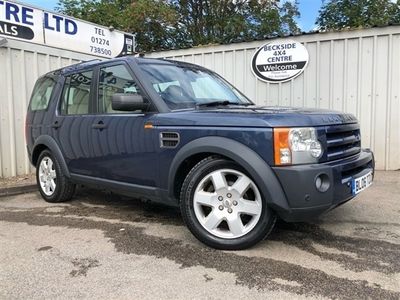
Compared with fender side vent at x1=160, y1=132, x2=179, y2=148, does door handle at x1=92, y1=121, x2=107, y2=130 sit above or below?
above

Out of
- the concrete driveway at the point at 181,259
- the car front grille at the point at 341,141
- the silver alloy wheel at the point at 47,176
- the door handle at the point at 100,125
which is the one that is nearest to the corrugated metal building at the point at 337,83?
the silver alloy wheel at the point at 47,176

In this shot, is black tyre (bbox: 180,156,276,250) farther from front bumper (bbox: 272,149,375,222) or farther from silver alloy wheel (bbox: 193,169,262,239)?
front bumper (bbox: 272,149,375,222)

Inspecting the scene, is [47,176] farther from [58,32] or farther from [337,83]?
[337,83]

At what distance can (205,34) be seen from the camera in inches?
888

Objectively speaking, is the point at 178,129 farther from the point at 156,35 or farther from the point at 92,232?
the point at 156,35

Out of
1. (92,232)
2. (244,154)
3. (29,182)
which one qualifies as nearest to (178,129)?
(244,154)

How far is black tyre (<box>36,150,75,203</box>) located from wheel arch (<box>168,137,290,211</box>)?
2.25 metres

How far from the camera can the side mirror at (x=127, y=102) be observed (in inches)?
162

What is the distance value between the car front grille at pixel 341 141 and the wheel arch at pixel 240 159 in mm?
544

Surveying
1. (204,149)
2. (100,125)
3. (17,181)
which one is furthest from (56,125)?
(204,149)

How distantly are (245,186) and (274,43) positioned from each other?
5.76 m

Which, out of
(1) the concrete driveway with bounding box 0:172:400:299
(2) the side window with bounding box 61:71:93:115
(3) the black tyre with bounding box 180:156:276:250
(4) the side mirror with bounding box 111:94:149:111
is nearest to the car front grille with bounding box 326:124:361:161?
(3) the black tyre with bounding box 180:156:276:250

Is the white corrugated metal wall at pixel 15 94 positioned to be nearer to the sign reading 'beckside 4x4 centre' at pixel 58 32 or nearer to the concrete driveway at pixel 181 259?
the sign reading 'beckside 4x4 centre' at pixel 58 32

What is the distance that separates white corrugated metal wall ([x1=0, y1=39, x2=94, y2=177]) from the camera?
7.73m
